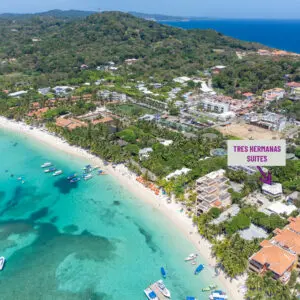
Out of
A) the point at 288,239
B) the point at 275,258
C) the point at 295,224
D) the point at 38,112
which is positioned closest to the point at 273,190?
the point at 295,224

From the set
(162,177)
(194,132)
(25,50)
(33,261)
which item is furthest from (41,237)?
(25,50)

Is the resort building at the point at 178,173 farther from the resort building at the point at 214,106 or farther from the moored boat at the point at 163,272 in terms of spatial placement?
the resort building at the point at 214,106

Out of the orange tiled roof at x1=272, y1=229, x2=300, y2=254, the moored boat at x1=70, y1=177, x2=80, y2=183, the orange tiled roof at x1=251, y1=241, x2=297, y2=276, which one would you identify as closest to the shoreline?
the orange tiled roof at x1=251, y1=241, x2=297, y2=276

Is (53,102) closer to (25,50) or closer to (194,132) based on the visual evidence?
(194,132)

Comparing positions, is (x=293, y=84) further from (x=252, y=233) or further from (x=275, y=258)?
(x=275, y=258)

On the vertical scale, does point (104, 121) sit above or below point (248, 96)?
below
